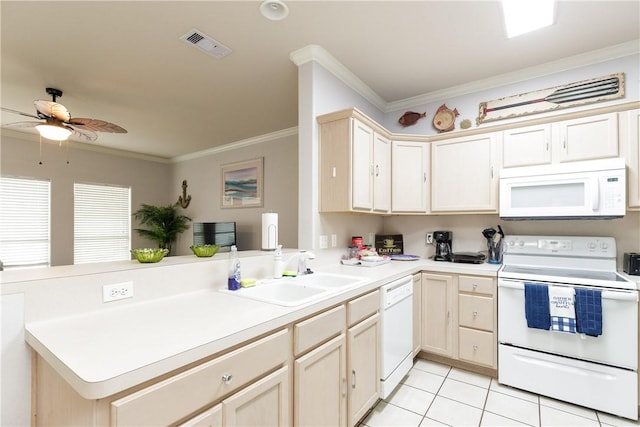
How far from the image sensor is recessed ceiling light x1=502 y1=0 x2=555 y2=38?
197 cm

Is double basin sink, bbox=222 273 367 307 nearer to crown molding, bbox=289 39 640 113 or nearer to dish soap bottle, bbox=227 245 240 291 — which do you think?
dish soap bottle, bbox=227 245 240 291

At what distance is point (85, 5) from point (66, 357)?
2258 mm

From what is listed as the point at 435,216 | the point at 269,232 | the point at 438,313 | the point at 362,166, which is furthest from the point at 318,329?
the point at 435,216

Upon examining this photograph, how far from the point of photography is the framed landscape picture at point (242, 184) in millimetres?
5092

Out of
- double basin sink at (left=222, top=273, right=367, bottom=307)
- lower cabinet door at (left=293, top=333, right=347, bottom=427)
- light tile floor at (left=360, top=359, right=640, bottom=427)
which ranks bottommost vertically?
light tile floor at (left=360, top=359, right=640, bottom=427)

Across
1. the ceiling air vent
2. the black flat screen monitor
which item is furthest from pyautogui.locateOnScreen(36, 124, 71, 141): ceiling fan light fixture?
the black flat screen monitor

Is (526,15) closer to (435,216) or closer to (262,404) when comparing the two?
(435,216)

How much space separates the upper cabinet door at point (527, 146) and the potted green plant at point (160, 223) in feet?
18.9

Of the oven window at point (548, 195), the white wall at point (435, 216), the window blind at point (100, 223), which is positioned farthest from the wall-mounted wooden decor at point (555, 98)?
the window blind at point (100, 223)

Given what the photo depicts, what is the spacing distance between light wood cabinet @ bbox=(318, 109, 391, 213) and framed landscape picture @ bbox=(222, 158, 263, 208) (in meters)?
2.75

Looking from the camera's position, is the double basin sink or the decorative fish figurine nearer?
the double basin sink

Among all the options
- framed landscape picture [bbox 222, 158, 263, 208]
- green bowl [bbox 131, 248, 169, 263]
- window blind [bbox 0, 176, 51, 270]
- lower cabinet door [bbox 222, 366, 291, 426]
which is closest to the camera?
lower cabinet door [bbox 222, 366, 291, 426]

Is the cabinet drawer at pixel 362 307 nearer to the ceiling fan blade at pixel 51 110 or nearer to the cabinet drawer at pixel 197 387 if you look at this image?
the cabinet drawer at pixel 197 387

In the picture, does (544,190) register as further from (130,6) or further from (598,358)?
(130,6)
